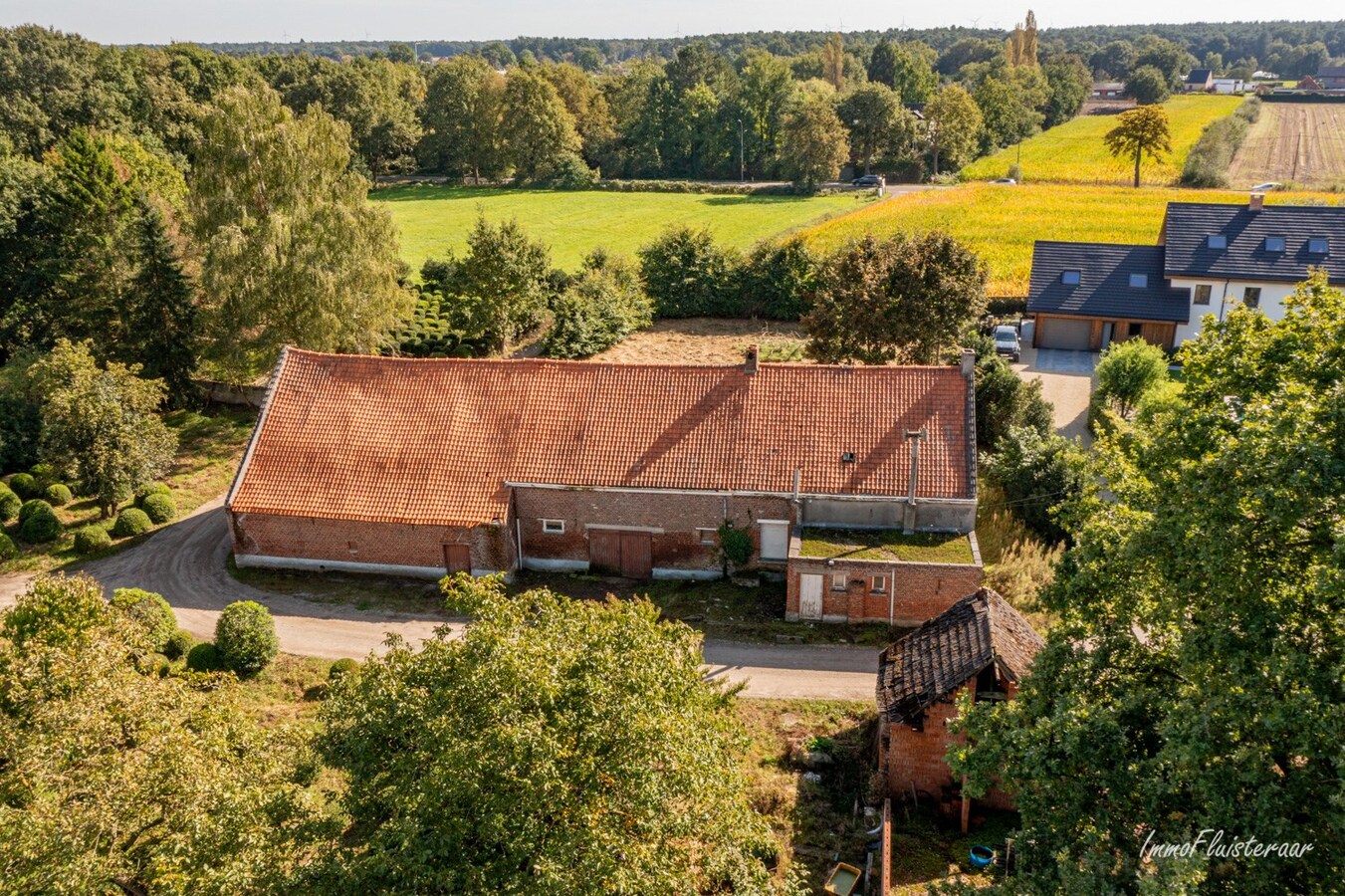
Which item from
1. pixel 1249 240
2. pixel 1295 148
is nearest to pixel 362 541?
pixel 1249 240

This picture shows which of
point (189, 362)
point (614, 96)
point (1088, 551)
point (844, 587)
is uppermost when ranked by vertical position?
point (614, 96)

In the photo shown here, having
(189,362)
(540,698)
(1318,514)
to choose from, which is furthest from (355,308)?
(1318,514)

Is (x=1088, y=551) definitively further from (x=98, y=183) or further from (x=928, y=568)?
(x=98, y=183)

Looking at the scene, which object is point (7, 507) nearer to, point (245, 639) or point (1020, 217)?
point (245, 639)

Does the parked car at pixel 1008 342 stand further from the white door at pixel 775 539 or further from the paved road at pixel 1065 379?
the white door at pixel 775 539

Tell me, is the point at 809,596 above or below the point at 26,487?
below
